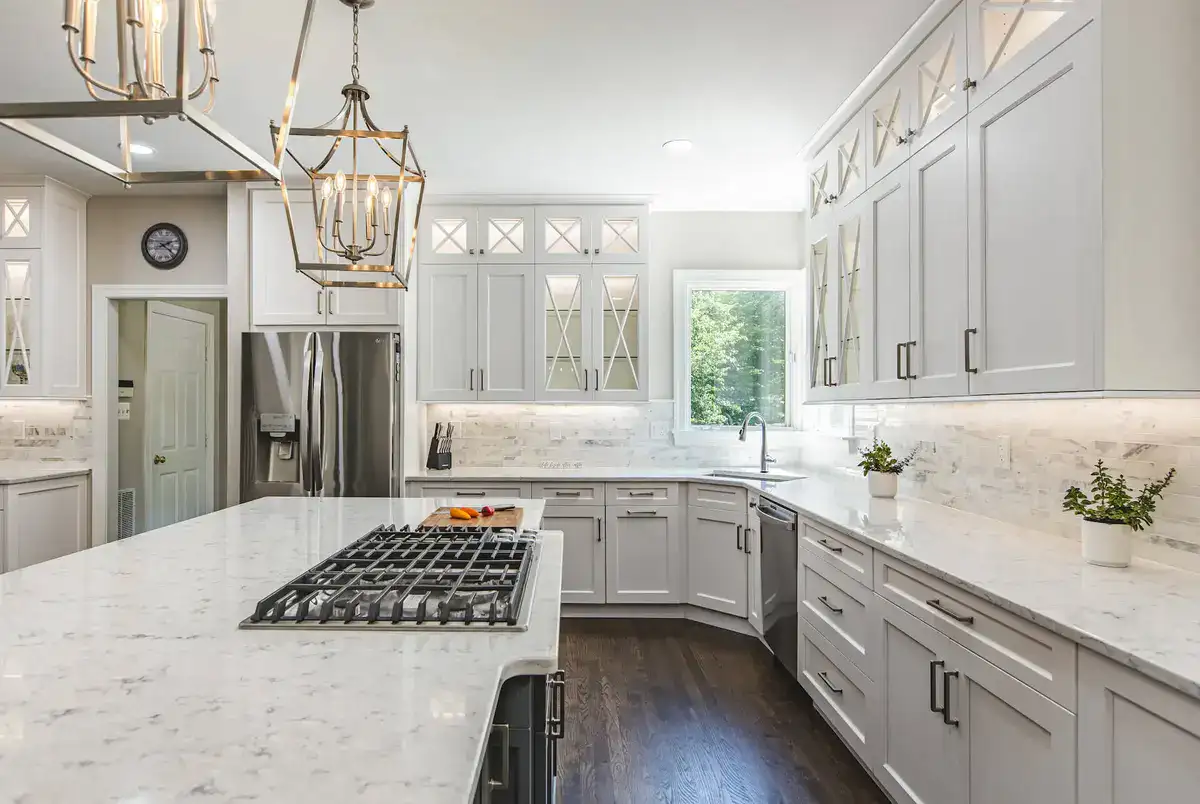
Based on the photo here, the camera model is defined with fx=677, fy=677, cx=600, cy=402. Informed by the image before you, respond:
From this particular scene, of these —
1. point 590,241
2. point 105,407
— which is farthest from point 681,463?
point 105,407

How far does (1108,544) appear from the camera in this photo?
175 centimetres

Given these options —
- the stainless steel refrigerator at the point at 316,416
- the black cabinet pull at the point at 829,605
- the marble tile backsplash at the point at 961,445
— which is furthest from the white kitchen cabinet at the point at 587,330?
the black cabinet pull at the point at 829,605

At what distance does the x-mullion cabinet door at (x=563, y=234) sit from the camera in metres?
4.34

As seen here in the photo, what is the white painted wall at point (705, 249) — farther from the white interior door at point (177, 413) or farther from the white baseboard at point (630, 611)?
the white interior door at point (177, 413)

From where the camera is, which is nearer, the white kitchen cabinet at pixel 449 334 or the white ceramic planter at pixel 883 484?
the white ceramic planter at pixel 883 484

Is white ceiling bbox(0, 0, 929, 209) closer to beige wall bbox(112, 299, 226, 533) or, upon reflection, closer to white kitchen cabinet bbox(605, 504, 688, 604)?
beige wall bbox(112, 299, 226, 533)

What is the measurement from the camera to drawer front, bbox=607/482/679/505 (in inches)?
161

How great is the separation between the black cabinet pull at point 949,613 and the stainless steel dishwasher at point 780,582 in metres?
1.15

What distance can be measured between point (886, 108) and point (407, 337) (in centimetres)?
284

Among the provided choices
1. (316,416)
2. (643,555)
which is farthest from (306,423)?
(643,555)

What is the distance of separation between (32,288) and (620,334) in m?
3.57

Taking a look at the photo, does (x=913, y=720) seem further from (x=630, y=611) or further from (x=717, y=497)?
(x=630, y=611)

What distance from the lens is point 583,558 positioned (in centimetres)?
409

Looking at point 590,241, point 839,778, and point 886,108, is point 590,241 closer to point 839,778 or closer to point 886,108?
point 886,108
